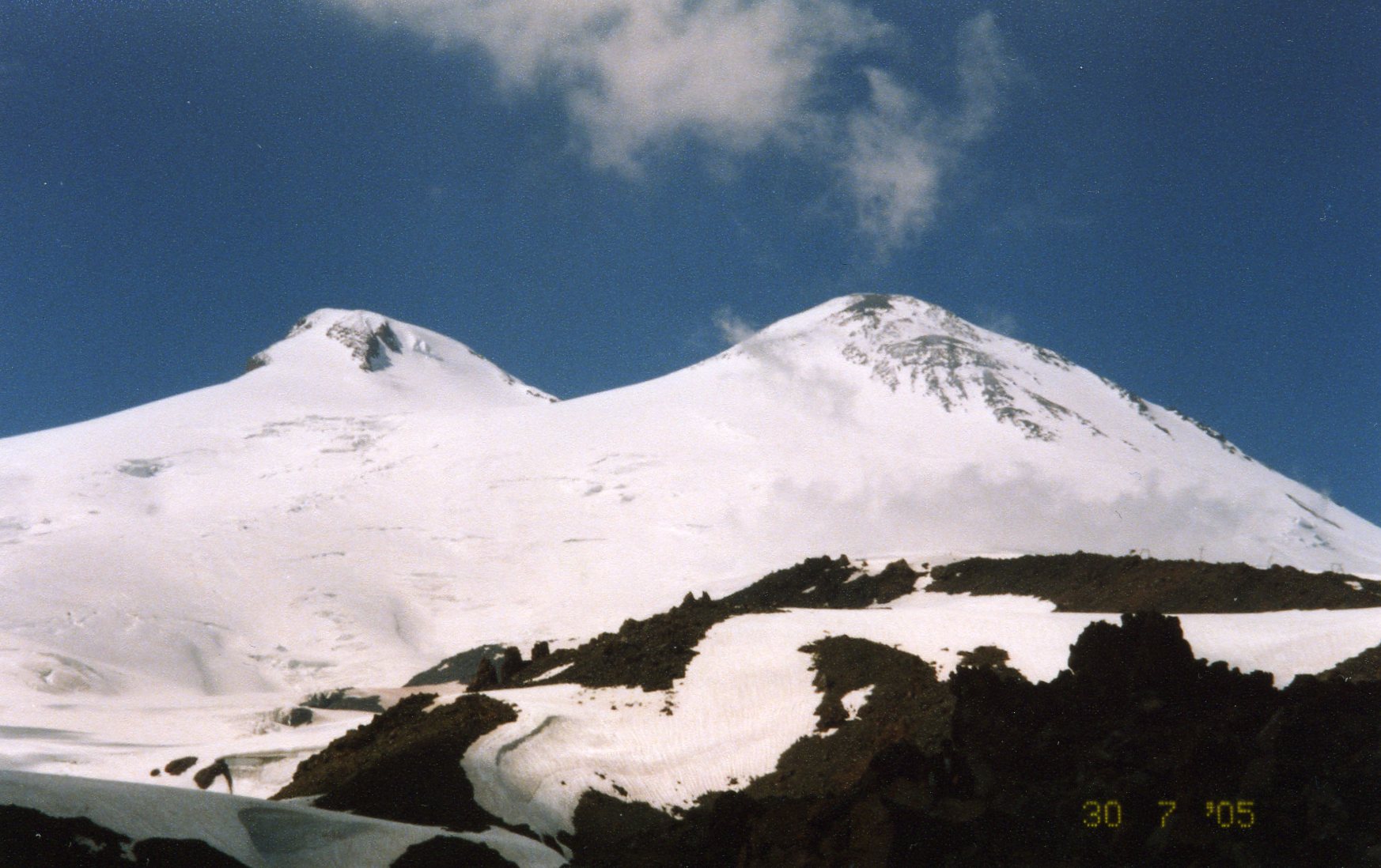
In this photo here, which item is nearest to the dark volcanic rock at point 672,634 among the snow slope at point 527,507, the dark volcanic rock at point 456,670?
the snow slope at point 527,507

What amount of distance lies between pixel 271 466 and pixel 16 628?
29931mm

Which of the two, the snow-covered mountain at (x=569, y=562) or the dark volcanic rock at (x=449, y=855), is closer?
the dark volcanic rock at (x=449, y=855)

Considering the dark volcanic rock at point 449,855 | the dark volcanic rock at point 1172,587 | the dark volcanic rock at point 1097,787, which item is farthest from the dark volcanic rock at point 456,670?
the dark volcanic rock at point 449,855

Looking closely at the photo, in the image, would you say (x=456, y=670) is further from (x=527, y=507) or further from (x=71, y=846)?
(x=71, y=846)

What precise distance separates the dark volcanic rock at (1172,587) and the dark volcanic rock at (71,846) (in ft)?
68.5

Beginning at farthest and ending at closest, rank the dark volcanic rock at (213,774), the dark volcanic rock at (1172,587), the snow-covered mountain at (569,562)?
the dark volcanic rock at (1172,587) → the dark volcanic rock at (213,774) → the snow-covered mountain at (569,562)

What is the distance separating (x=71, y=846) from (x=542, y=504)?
170ft

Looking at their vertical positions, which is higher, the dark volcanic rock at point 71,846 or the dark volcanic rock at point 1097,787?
the dark volcanic rock at point 71,846

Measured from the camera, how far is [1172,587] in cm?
2567

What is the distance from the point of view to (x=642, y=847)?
14.3 meters

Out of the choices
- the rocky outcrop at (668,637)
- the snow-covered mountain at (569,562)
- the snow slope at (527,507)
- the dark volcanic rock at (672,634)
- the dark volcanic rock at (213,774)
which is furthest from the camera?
the snow slope at (527,507)

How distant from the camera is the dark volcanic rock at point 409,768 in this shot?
1474cm
